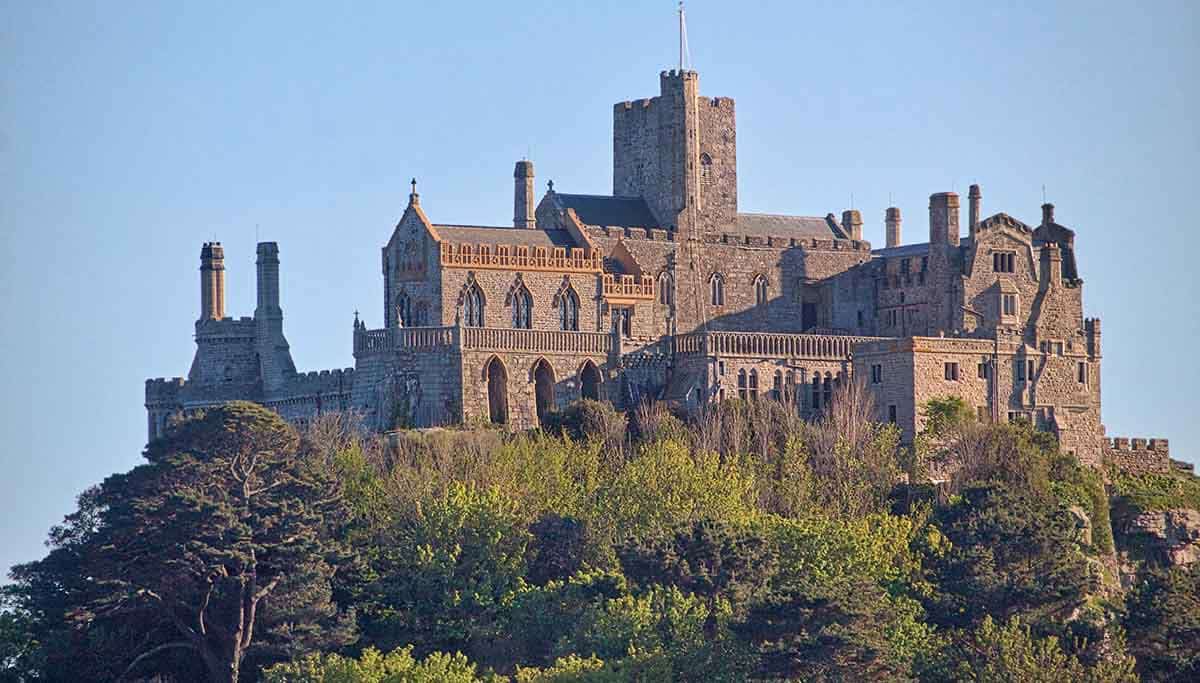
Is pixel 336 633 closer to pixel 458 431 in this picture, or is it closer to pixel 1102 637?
pixel 458 431

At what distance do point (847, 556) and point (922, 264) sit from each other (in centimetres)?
2245

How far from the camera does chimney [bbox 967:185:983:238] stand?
114750 mm

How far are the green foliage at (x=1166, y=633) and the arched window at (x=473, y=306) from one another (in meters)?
25.5

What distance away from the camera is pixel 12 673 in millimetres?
94250

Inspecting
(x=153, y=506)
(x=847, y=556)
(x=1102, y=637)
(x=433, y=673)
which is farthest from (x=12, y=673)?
(x=1102, y=637)

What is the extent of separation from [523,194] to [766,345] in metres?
12.1

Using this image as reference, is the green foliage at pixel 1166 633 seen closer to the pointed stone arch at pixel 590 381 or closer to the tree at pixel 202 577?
the tree at pixel 202 577

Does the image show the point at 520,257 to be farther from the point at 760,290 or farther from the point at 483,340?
the point at 760,290

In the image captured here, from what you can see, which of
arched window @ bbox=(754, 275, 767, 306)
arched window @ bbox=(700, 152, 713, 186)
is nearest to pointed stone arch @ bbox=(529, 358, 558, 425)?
arched window @ bbox=(754, 275, 767, 306)

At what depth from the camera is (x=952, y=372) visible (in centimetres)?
11138

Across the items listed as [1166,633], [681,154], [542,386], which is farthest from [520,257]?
[1166,633]

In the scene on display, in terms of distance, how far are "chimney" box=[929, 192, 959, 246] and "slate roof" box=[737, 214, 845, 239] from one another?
17.8 feet

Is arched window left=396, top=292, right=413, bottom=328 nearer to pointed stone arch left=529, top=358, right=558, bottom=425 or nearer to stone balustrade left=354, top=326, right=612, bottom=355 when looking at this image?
stone balustrade left=354, top=326, right=612, bottom=355

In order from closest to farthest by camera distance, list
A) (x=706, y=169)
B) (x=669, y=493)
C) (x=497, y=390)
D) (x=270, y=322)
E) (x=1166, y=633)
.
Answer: (x=1166, y=633), (x=669, y=493), (x=497, y=390), (x=706, y=169), (x=270, y=322)
